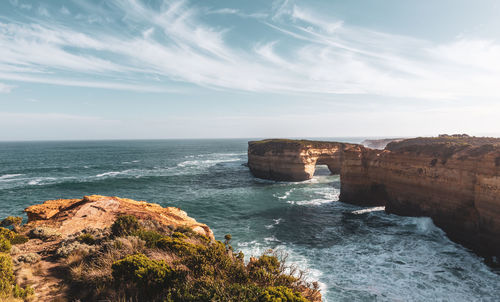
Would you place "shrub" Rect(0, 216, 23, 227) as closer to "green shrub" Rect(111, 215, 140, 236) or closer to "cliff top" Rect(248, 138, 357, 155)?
"green shrub" Rect(111, 215, 140, 236)

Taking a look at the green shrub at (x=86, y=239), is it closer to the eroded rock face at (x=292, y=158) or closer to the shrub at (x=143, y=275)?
the shrub at (x=143, y=275)

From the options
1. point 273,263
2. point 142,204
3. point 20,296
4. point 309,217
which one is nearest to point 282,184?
point 309,217

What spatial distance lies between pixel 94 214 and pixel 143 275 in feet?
43.4

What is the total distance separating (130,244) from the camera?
10.8 metres

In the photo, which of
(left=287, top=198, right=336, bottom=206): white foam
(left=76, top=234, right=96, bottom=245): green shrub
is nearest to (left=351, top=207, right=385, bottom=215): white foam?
(left=287, top=198, right=336, bottom=206): white foam

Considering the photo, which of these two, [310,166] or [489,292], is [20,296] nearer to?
[489,292]

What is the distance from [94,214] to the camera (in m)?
18.2

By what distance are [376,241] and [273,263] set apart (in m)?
16.0

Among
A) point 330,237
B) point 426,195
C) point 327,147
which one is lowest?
point 330,237

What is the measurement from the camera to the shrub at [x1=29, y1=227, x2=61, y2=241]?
46.5 ft

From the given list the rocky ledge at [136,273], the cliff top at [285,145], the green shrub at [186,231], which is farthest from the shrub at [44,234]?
the cliff top at [285,145]

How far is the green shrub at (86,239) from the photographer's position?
12245 millimetres

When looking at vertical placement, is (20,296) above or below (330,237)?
above

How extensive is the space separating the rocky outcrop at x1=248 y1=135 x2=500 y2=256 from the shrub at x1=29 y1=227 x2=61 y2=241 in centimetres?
3045
